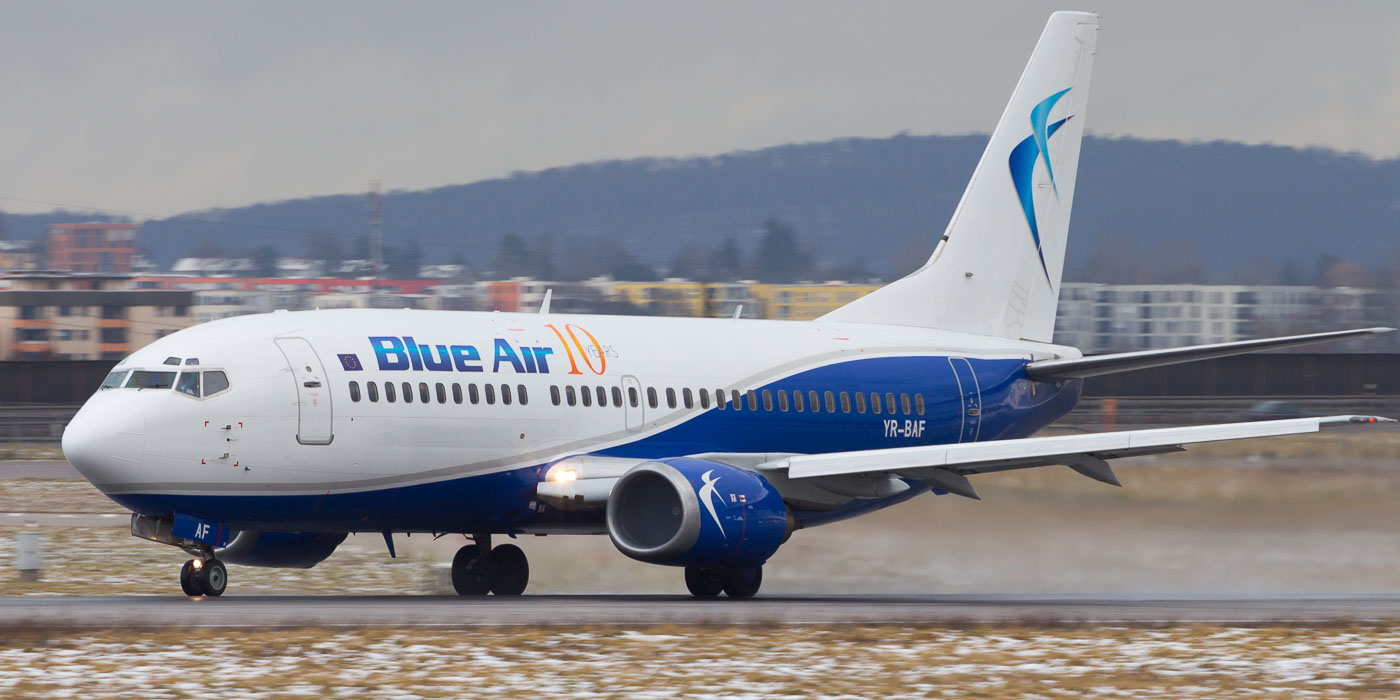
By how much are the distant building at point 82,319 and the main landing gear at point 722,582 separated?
76044 mm

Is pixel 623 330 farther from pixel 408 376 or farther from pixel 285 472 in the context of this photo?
pixel 285 472

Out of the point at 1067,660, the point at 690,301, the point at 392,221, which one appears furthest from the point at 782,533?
the point at 392,221

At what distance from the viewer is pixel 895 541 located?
29.9 meters

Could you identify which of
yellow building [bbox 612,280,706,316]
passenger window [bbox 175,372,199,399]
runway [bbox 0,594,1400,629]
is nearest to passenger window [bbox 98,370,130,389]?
passenger window [bbox 175,372,199,399]

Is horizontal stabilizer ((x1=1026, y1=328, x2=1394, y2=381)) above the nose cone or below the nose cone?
above

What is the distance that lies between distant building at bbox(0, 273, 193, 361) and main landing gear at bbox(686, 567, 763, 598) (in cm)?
7604

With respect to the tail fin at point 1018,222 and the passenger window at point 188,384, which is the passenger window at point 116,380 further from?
the tail fin at point 1018,222

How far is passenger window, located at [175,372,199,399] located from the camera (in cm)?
2069

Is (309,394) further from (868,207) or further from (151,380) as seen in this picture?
(868,207)

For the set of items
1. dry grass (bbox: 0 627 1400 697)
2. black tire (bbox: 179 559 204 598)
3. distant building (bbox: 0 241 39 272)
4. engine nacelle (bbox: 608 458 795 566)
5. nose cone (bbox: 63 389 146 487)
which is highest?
distant building (bbox: 0 241 39 272)

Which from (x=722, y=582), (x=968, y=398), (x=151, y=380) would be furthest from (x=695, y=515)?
(x=968, y=398)

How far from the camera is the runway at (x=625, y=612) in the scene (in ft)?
55.0

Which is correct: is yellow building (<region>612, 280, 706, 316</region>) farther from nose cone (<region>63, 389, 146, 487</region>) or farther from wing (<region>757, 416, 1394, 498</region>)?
nose cone (<region>63, 389, 146, 487</region>)

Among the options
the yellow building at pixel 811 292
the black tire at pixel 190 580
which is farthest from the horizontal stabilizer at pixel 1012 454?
the yellow building at pixel 811 292
